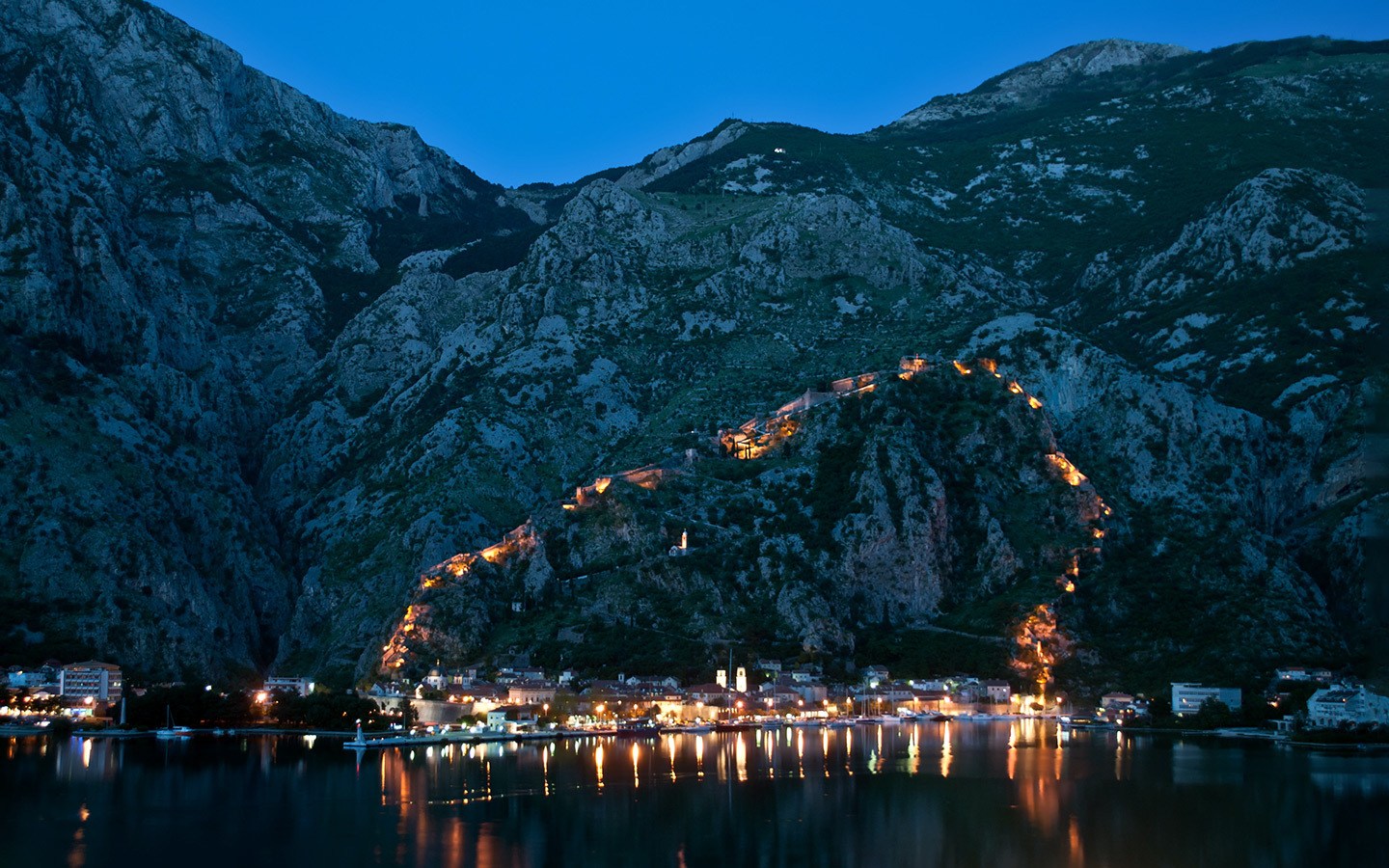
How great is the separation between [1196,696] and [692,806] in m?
75.7

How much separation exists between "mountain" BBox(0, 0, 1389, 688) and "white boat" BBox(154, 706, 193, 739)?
1424 centimetres

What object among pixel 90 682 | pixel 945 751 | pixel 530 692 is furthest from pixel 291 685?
pixel 945 751

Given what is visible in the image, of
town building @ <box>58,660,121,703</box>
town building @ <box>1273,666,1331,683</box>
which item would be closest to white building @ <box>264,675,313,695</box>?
town building @ <box>58,660,121,703</box>

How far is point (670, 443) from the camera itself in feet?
521

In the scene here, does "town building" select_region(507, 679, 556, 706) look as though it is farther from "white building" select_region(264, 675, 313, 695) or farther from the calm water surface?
"white building" select_region(264, 675, 313, 695)

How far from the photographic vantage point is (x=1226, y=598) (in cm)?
12862

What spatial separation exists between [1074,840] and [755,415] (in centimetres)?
11030

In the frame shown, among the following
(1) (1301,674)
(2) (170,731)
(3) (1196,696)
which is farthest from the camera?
(3) (1196,696)

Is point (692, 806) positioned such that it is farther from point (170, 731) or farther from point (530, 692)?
point (170, 731)

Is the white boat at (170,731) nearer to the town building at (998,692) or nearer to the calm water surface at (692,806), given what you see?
the calm water surface at (692,806)

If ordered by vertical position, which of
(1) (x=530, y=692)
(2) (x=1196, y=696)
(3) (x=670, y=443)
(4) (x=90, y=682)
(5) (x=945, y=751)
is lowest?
(5) (x=945, y=751)

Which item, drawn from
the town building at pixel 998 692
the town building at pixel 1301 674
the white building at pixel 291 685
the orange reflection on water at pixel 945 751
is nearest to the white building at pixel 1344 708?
the town building at pixel 1301 674

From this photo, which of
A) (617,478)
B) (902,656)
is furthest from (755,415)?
(902,656)

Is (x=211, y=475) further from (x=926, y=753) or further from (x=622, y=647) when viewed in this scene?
(x=926, y=753)
